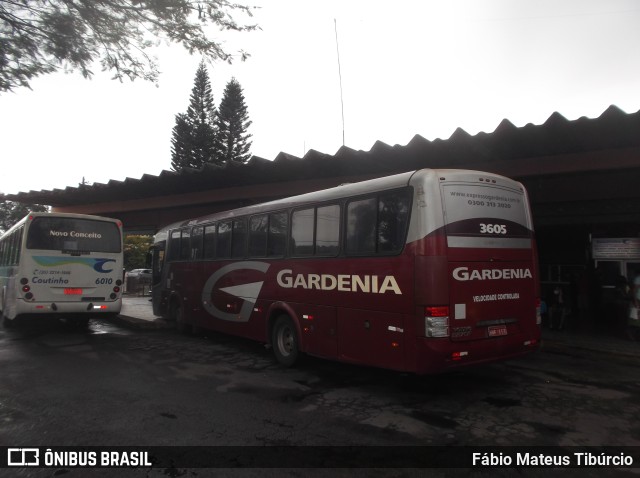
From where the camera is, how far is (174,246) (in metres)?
12.8

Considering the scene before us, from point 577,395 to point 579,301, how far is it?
34.4ft

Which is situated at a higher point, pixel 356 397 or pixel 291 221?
pixel 291 221

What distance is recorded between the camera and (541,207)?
1166 centimetres

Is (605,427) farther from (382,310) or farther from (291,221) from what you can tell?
(291,221)

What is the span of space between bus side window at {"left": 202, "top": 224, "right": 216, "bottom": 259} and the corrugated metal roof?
2.66 m

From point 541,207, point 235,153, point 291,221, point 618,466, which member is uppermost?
point 235,153

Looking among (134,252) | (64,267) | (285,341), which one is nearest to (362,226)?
(285,341)

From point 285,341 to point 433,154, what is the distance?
618 cm

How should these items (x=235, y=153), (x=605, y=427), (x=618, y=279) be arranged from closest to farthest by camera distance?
(x=605, y=427) < (x=618, y=279) < (x=235, y=153)

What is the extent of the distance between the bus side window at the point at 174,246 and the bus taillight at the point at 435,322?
29.7 ft

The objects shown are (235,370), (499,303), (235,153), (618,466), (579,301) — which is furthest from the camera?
(235,153)

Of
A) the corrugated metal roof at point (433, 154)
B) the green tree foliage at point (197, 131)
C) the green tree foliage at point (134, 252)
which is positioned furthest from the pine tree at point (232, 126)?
the corrugated metal roof at point (433, 154)

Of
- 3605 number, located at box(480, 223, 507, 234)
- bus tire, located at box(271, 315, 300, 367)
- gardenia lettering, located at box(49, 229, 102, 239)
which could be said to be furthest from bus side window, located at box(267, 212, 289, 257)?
gardenia lettering, located at box(49, 229, 102, 239)

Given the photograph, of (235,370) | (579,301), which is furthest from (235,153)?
(235,370)
